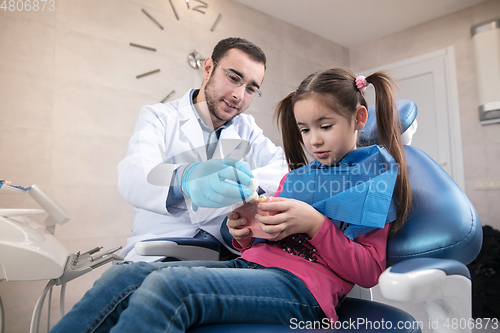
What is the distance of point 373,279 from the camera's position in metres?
0.82

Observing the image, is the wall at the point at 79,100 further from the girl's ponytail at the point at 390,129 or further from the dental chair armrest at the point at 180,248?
the girl's ponytail at the point at 390,129

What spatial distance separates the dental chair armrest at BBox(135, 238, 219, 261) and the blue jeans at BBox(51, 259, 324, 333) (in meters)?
0.20

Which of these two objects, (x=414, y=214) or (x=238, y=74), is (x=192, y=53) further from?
(x=414, y=214)

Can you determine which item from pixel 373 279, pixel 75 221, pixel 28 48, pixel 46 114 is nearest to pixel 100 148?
pixel 46 114

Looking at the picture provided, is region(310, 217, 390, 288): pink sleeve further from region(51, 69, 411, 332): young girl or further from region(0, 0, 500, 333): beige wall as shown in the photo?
region(0, 0, 500, 333): beige wall

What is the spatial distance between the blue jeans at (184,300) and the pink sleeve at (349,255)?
0.34 ft

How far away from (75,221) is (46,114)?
70 centimetres

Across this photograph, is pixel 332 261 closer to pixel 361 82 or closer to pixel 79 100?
pixel 361 82

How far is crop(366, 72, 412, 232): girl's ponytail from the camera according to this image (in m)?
0.86

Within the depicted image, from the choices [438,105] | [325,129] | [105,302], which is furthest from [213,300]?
[438,105]

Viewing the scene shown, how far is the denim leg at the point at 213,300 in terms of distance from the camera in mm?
588

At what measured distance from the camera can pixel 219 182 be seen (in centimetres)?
82

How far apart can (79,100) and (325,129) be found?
1.78 meters

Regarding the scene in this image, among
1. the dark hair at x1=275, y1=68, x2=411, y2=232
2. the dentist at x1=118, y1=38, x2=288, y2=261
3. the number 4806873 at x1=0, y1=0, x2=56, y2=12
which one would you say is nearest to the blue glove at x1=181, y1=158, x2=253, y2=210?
the dentist at x1=118, y1=38, x2=288, y2=261
